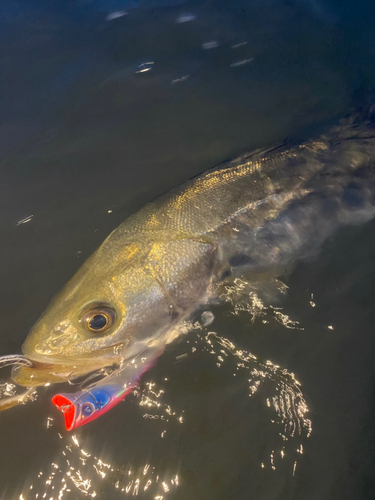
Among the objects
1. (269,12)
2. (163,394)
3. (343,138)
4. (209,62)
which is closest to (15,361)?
(163,394)

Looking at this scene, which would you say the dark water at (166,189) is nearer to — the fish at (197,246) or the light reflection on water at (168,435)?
the light reflection on water at (168,435)

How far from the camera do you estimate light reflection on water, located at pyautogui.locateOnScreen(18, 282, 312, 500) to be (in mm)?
2590

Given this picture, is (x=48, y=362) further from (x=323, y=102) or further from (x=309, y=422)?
(x=323, y=102)

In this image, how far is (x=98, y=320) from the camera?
2850 millimetres

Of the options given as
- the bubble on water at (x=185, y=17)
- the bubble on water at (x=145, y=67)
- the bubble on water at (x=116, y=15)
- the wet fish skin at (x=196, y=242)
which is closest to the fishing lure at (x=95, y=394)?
the wet fish skin at (x=196, y=242)

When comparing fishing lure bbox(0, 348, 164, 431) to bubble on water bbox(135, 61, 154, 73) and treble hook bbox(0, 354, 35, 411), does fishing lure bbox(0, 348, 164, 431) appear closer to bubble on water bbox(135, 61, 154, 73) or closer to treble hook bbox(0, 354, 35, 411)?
treble hook bbox(0, 354, 35, 411)

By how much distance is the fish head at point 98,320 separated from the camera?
2.75 m

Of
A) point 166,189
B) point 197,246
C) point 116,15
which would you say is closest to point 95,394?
point 197,246

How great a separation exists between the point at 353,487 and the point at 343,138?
3188 millimetres

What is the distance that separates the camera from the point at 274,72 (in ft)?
17.0

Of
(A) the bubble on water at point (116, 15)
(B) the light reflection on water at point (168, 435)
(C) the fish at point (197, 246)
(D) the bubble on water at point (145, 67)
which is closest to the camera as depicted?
(B) the light reflection on water at point (168, 435)

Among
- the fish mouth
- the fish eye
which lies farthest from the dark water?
the fish eye

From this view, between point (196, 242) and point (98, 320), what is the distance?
1045mm

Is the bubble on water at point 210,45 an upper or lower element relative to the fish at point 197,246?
upper
